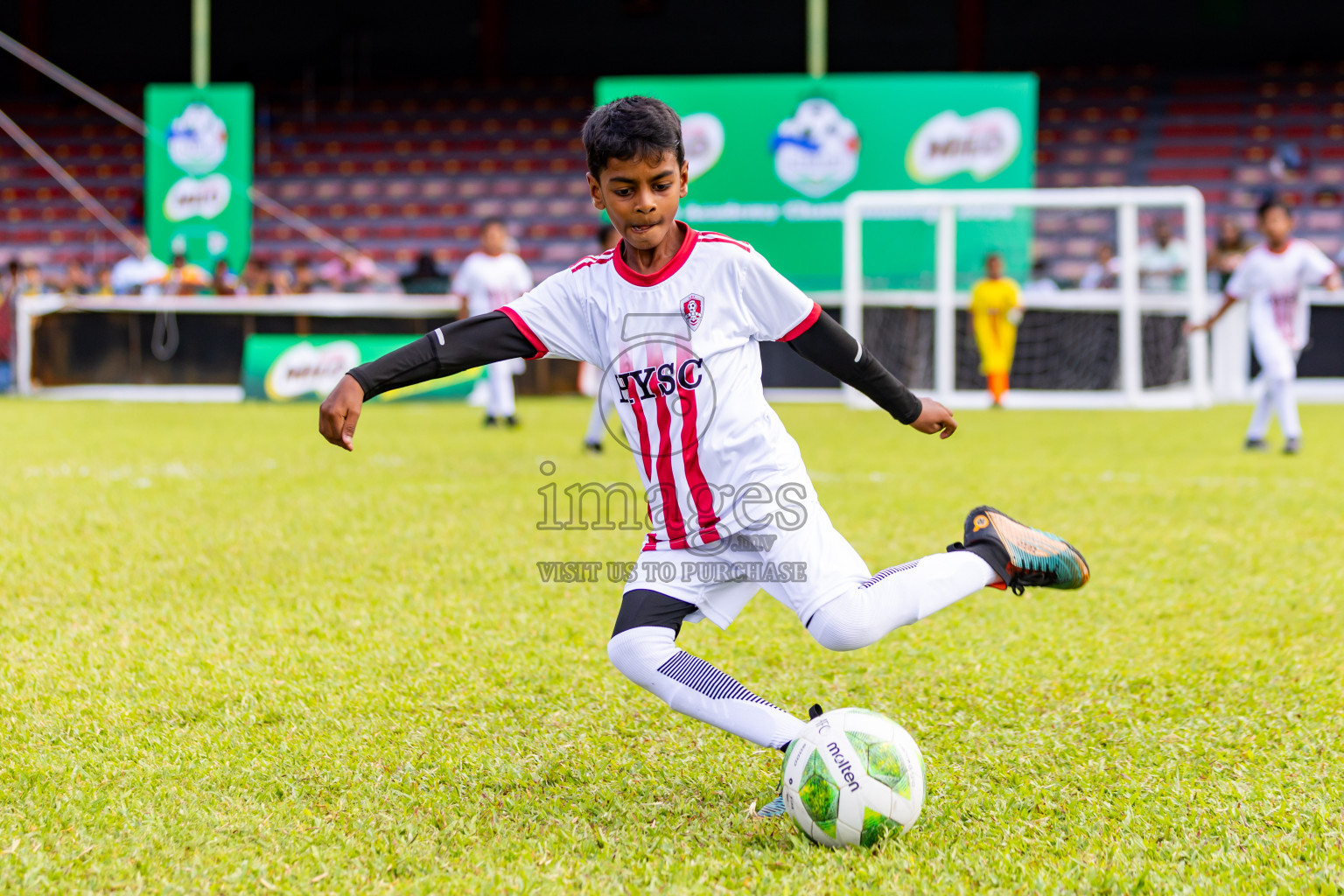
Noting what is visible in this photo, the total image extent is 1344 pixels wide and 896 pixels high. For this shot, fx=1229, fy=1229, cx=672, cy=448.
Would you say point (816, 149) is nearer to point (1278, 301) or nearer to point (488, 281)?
point (488, 281)

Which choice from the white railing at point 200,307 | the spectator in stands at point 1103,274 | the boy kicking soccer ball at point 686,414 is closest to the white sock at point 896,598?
the boy kicking soccer ball at point 686,414

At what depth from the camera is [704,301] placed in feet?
7.74

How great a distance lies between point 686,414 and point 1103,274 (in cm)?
1407

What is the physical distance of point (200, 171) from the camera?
1513 centimetres

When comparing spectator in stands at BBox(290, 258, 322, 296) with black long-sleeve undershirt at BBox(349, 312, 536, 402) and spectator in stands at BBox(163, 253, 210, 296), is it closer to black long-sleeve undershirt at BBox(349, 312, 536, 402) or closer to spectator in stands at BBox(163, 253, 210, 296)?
spectator in stands at BBox(163, 253, 210, 296)

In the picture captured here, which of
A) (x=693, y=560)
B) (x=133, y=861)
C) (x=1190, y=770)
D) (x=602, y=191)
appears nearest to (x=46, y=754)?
(x=133, y=861)

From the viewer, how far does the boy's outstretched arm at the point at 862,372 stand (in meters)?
2.49

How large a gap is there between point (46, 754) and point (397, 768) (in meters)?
0.73

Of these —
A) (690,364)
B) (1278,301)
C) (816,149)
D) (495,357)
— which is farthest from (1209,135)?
(495,357)

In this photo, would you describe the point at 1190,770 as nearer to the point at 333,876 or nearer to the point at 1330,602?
the point at 333,876

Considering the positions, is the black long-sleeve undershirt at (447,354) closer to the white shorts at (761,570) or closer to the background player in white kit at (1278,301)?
the white shorts at (761,570)

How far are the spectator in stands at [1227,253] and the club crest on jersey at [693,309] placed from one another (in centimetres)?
1452

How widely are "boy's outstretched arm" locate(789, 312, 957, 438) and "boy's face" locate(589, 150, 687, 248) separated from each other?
1.27 ft

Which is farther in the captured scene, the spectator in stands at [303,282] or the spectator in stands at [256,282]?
the spectator in stands at [303,282]
